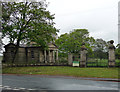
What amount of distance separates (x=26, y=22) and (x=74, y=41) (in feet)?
87.4

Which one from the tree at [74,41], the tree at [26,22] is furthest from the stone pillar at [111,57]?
the tree at [74,41]

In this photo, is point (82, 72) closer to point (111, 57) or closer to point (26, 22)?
point (111, 57)

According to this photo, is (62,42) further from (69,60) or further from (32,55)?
(69,60)

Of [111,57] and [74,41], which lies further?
[74,41]

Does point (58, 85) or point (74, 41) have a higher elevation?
point (74, 41)

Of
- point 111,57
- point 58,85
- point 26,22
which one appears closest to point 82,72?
point 111,57

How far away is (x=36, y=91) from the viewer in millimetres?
11445

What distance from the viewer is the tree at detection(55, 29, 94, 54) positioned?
5835 cm

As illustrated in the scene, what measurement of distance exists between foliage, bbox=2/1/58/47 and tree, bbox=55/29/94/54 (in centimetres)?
2308

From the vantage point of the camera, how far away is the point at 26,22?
114ft

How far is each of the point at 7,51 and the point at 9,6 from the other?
1681 cm

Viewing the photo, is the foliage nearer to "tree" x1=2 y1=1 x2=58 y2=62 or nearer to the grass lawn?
"tree" x1=2 y1=1 x2=58 y2=62

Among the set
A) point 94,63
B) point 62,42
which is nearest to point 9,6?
point 94,63

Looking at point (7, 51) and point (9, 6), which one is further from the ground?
point (9, 6)
